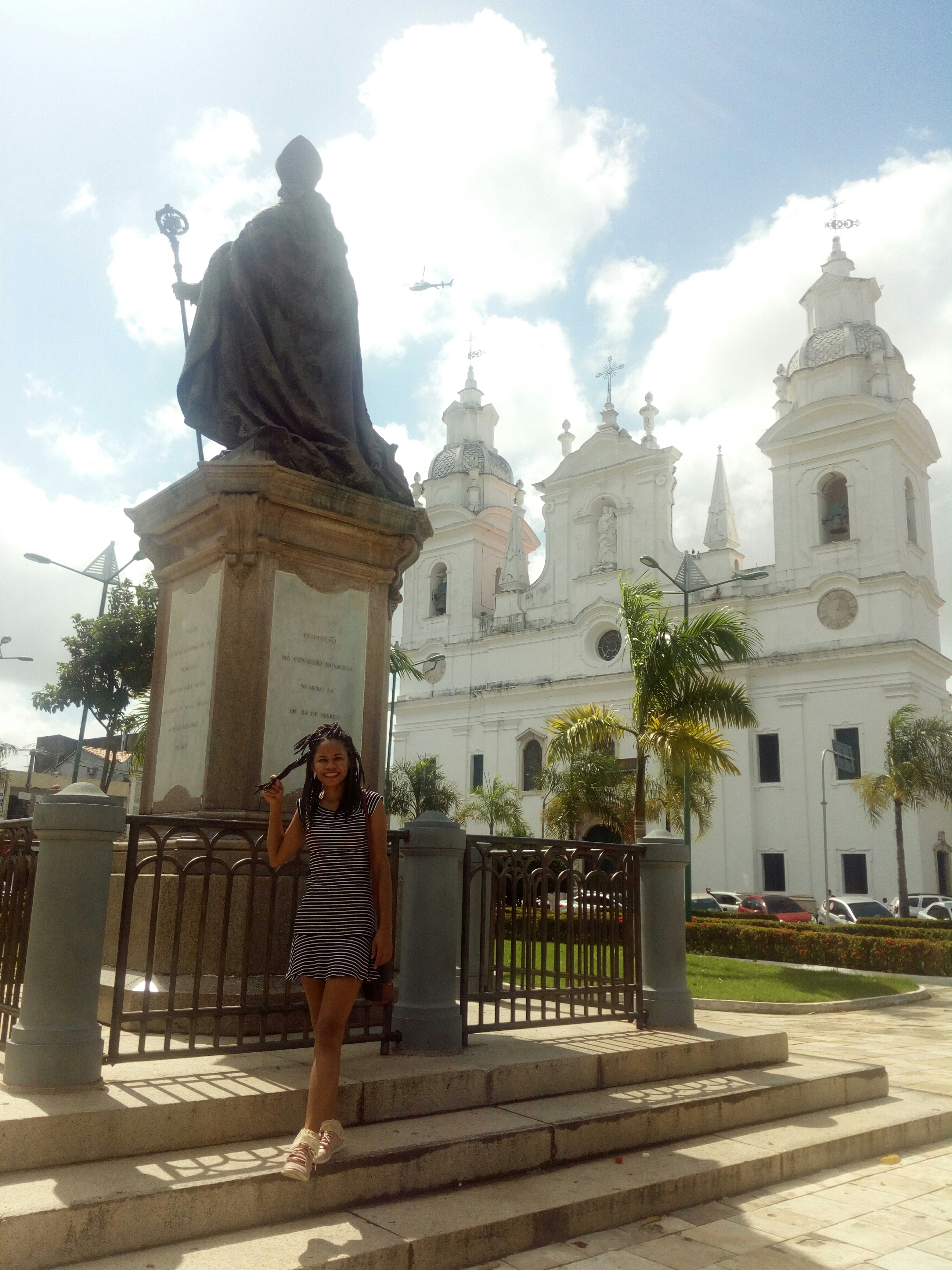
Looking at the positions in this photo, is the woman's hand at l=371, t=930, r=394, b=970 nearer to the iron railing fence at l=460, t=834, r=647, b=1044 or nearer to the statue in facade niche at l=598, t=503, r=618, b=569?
the iron railing fence at l=460, t=834, r=647, b=1044

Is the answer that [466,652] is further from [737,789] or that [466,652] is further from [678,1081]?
[678,1081]

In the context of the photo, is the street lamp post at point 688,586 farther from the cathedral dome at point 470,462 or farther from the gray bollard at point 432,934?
the cathedral dome at point 470,462

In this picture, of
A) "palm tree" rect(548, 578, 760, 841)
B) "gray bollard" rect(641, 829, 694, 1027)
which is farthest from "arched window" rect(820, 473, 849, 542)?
"gray bollard" rect(641, 829, 694, 1027)

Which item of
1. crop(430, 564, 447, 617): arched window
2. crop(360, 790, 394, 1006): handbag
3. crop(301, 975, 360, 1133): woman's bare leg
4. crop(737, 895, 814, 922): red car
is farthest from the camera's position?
crop(430, 564, 447, 617): arched window

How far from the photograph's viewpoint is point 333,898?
3.64m

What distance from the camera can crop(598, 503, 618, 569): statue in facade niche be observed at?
36.9m

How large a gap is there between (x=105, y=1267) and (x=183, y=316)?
517 centimetres

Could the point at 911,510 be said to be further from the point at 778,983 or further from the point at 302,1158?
the point at 302,1158

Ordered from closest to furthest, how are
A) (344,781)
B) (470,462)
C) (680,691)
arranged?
(344,781)
(680,691)
(470,462)

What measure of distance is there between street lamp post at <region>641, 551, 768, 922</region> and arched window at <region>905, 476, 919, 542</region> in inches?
177

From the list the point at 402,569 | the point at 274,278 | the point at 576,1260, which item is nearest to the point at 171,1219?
the point at 576,1260

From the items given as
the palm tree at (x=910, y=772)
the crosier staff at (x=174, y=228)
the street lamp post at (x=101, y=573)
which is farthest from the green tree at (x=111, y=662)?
the palm tree at (x=910, y=772)

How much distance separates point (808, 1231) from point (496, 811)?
30.5 metres

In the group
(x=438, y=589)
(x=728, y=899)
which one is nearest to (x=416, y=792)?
(x=728, y=899)
